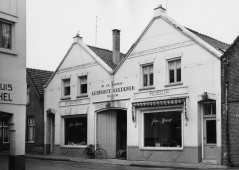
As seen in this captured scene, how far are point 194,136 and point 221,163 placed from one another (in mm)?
2098

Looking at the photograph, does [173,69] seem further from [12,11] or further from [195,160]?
[12,11]

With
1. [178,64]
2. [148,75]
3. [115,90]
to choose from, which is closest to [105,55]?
[115,90]

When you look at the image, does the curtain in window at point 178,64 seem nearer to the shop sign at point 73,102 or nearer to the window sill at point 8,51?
the shop sign at point 73,102

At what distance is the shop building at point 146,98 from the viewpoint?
21312mm

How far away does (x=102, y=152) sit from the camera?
2658cm

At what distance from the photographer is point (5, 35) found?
596 inches

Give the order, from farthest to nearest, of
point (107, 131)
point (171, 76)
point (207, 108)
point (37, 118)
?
1. point (37, 118)
2. point (107, 131)
3. point (171, 76)
4. point (207, 108)

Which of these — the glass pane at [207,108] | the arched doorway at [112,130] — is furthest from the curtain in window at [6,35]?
the arched doorway at [112,130]

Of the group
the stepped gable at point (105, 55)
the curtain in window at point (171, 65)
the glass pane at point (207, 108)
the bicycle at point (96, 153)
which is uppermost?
the stepped gable at point (105, 55)

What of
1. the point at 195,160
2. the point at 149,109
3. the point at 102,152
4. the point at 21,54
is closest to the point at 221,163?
the point at 195,160

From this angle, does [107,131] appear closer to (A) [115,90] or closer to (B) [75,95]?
(A) [115,90]

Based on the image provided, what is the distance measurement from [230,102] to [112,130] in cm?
920

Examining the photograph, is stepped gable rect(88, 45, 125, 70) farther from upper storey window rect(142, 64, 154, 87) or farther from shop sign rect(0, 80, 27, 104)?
shop sign rect(0, 80, 27, 104)

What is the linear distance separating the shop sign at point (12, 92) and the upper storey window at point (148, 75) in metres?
10.3
